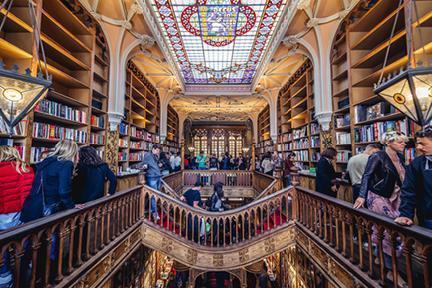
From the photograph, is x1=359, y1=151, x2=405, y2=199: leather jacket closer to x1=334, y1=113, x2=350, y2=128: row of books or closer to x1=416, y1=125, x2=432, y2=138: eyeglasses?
x1=416, y1=125, x2=432, y2=138: eyeglasses

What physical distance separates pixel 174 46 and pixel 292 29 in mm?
3101

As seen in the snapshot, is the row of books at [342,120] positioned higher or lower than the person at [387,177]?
higher

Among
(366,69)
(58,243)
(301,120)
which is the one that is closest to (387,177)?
(58,243)

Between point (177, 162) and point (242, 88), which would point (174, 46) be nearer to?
point (242, 88)

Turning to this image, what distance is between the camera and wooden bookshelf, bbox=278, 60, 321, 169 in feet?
18.1

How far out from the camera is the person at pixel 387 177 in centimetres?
191

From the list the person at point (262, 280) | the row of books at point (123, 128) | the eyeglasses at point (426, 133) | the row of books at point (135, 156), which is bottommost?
the person at point (262, 280)

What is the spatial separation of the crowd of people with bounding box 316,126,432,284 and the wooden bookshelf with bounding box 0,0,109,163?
3.74 m

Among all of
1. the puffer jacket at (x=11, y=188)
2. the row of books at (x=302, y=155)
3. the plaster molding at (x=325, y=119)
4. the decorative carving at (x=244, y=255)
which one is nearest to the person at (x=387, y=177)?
the decorative carving at (x=244, y=255)

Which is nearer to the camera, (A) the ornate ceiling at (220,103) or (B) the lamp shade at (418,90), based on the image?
(B) the lamp shade at (418,90)

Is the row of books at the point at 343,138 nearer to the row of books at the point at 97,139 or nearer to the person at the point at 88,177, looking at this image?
the person at the point at 88,177

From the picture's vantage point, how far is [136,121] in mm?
7254

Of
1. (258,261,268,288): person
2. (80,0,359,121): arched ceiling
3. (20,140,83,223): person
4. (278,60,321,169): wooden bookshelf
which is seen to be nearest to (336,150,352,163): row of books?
(278,60,321,169): wooden bookshelf

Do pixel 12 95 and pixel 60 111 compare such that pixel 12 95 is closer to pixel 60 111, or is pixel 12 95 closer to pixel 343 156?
pixel 60 111
